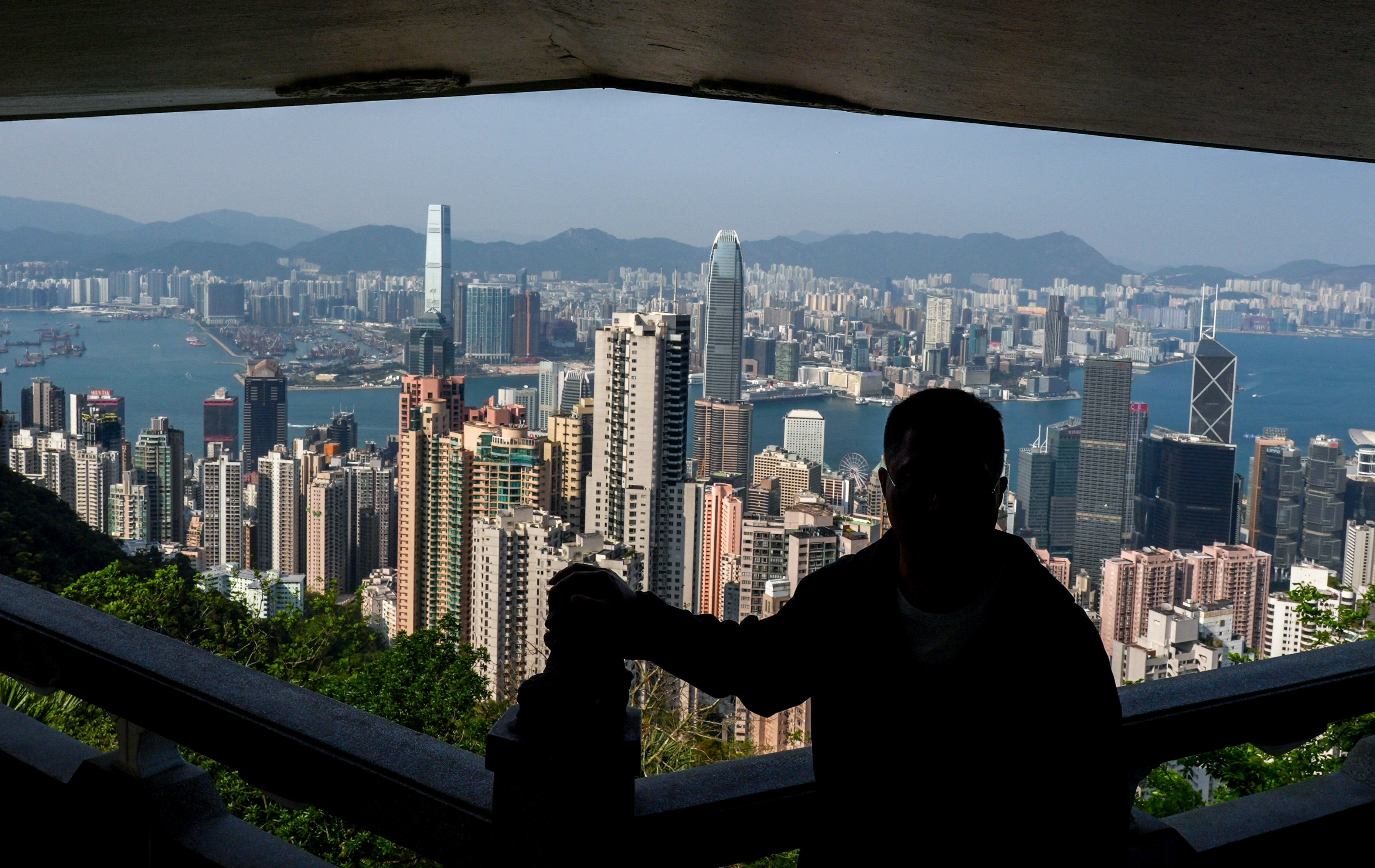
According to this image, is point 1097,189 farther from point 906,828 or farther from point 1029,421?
point 906,828

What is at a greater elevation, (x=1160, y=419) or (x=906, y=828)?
(x=906, y=828)

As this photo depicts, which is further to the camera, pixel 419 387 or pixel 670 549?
pixel 419 387

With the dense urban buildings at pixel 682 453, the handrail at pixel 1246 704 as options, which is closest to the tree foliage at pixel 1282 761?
the handrail at pixel 1246 704

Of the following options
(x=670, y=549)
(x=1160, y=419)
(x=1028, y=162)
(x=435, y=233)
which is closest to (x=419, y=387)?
(x=670, y=549)

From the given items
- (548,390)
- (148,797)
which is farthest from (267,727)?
(548,390)

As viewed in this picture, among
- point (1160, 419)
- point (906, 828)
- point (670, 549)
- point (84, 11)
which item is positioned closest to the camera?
point (906, 828)

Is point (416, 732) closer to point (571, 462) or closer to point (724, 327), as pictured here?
point (571, 462)

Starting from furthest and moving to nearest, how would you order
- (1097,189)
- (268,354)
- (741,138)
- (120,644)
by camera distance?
(741,138) < (1097,189) < (268,354) < (120,644)
